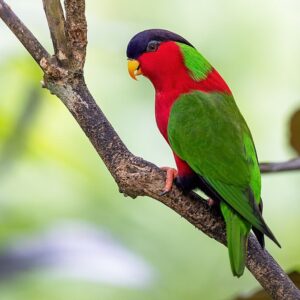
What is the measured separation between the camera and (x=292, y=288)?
1821 mm

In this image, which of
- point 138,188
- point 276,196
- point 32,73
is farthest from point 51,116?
point 138,188

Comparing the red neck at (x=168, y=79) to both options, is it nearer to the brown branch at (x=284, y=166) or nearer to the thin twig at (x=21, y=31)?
the brown branch at (x=284, y=166)

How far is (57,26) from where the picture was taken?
1828mm

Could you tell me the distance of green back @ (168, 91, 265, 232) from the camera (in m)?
2.19

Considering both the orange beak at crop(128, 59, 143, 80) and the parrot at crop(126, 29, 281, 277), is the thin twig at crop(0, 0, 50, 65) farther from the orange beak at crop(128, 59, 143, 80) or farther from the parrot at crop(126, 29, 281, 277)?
the orange beak at crop(128, 59, 143, 80)

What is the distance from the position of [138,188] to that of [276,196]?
235 centimetres

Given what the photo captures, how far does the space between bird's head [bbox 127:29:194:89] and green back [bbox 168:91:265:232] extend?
159mm

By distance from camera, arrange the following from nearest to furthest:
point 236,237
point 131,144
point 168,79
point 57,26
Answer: point 57,26 < point 236,237 < point 168,79 < point 131,144

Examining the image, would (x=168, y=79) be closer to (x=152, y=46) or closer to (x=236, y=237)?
(x=152, y=46)

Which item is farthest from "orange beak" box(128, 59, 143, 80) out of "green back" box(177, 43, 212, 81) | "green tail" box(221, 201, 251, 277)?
"green tail" box(221, 201, 251, 277)

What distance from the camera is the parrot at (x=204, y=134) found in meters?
2.04

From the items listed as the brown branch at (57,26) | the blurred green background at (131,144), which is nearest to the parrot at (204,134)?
the blurred green background at (131,144)

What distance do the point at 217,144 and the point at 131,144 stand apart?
1.57 m

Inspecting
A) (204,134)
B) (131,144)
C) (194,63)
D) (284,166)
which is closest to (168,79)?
(194,63)
